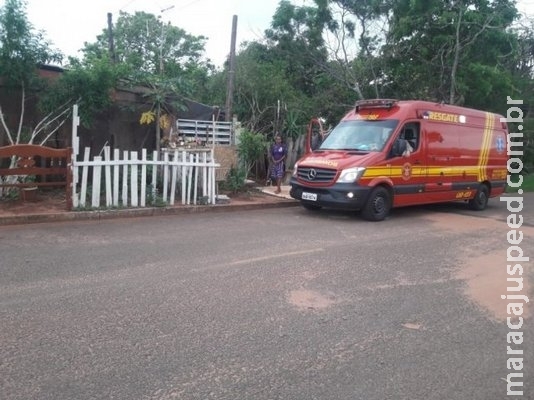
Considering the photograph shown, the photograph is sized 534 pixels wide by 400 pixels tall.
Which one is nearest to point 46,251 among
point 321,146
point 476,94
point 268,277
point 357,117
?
point 268,277

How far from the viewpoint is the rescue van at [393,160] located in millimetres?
9625

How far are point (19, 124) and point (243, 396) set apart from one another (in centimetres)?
926

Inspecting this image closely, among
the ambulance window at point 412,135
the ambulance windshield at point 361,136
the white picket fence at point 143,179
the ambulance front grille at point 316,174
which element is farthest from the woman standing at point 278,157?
the ambulance window at point 412,135

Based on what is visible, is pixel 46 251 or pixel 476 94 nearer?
pixel 46 251

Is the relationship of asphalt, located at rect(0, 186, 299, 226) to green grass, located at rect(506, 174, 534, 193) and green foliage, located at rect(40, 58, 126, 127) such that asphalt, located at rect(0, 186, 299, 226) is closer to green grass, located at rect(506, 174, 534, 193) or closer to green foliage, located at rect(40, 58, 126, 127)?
green foliage, located at rect(40, 58, 126, 127)

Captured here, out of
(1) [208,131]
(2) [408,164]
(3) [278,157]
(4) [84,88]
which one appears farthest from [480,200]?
(4) [84,88]

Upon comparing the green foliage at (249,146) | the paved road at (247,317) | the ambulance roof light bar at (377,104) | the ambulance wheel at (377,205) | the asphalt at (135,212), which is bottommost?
the paved road at (247,317)

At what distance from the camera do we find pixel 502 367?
3.63 m

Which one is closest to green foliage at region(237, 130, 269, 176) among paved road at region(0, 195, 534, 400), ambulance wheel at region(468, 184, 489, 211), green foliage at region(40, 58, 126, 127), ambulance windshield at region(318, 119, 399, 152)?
ambulance windshield at region(318, 119, 399, 152)

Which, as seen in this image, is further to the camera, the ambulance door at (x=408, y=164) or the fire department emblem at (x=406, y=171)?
the fire department emblem at (x=406, y=171)

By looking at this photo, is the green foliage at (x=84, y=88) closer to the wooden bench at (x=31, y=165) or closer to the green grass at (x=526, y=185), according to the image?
the wooden bench at (x=31, y=165)

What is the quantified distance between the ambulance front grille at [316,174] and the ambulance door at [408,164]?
49.1 inches

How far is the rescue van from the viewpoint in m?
9.62

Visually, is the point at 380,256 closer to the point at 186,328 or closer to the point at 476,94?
the point at 186,328
